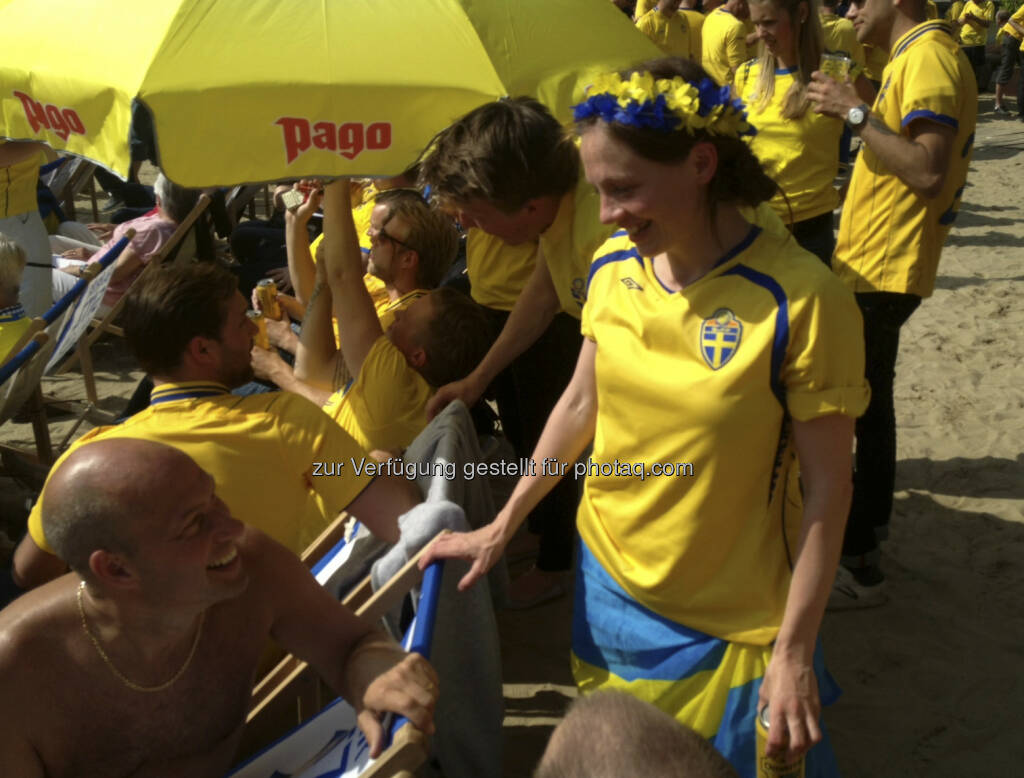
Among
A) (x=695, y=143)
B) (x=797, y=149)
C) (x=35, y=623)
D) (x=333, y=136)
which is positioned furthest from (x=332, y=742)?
(x=797, y=149)

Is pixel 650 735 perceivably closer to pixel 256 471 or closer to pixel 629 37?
pixel 256 471

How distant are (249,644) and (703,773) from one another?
117 centimetres

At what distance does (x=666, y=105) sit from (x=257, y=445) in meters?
1.32

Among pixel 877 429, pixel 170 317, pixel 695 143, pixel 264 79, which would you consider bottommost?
pixel 877 429

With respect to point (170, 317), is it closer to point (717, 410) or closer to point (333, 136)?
point (333, 136)

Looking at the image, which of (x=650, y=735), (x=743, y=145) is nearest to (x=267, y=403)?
(x=743, y=145)

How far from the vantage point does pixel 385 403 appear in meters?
3.31

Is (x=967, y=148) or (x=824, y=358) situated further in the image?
(x=967, y=148)

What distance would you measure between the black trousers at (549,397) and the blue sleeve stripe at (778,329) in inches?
61.8

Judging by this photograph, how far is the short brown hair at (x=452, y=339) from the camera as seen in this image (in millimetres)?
3371

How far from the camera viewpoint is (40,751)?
73.9 inches

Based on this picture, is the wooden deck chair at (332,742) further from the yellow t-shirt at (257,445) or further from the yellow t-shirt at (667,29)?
the yellow t-shirt at (667,29)

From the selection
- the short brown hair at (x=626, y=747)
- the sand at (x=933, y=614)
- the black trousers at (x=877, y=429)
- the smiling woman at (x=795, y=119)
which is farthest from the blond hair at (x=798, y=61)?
the short brown hair at (x=626, y=747)

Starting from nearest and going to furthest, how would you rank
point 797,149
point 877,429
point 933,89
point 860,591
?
point 933,89 < point 877,429 < point 860,591 < point 797,149
